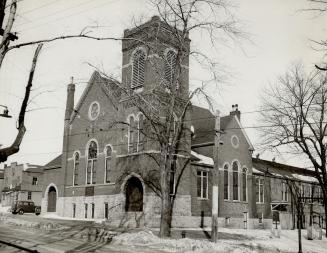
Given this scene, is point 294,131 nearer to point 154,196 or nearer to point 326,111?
point 326,111

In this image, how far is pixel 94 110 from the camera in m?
37.8

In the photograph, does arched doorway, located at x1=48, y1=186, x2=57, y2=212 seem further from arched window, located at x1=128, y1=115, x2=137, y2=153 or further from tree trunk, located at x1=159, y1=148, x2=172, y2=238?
tree trunk, located at x1=159, y1=148, x2=172, y2=238

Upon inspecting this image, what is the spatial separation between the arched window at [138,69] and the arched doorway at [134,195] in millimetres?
8167

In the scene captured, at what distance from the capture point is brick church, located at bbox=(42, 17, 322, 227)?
3072 cm

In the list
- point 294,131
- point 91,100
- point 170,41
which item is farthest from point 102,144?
point 294,131

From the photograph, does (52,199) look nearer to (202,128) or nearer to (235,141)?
(202,128)

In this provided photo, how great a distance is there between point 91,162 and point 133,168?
23.7ft

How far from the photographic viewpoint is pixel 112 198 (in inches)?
1288

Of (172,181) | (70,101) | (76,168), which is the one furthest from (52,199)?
(172,181)

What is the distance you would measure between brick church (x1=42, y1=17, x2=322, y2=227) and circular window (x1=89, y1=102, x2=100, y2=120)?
103 mm

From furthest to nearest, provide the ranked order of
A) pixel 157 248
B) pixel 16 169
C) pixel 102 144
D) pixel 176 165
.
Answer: pixel 16 169, pixel 102 144, pixel 176 165, pixel 157 248

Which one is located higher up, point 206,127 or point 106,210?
point 206,127

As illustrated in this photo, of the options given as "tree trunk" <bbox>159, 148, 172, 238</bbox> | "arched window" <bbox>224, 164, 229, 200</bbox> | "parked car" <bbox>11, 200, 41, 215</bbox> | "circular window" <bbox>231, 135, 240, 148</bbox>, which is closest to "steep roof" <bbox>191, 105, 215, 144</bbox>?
"circular window" <bbox>231, 135, 240, 148</bbox>

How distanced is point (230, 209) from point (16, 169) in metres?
51.5
